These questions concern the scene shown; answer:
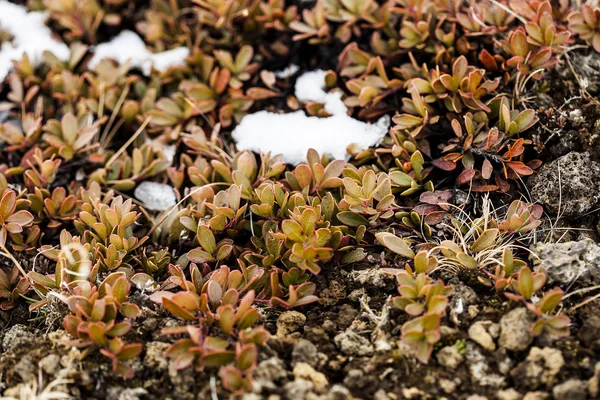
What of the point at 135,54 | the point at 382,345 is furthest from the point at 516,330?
the point at 135,54

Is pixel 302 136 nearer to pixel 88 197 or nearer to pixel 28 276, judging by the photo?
pixel 88 197

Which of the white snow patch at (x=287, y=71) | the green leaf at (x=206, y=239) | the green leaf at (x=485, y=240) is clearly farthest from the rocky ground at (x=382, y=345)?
the white snow patch at (x=287, y=71)

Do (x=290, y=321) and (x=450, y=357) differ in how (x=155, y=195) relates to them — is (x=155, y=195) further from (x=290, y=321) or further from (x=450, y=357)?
(x=450, y=357)

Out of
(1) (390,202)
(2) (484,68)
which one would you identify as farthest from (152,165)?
(2) (484,68)

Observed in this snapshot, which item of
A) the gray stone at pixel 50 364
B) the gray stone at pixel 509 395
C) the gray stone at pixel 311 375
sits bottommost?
the gray stone at pixel 50 364

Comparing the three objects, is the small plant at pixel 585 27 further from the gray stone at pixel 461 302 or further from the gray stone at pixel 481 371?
the gray stone at pixel 481 371

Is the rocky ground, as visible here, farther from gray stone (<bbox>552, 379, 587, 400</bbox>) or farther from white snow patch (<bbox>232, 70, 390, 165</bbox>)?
white snow patch (<bbox>232, 70, 390, 165</bbox>)

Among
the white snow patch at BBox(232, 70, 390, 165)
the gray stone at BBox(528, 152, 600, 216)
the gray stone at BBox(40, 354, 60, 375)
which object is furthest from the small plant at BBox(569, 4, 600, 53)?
the gray stone at BBox(40, 354, 60, 375)
